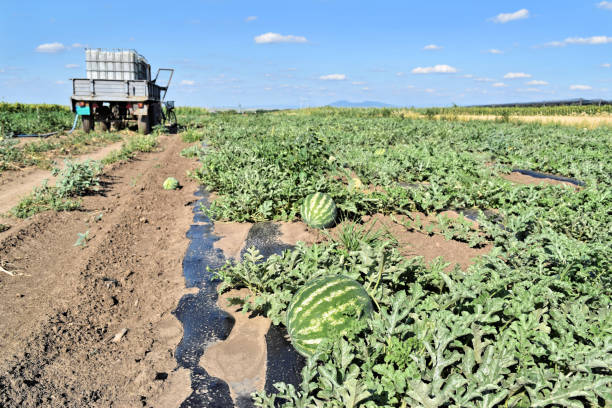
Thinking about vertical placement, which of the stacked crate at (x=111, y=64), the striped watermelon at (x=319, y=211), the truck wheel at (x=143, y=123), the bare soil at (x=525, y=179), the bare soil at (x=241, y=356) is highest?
the stacked crate at (x=111, y=64)

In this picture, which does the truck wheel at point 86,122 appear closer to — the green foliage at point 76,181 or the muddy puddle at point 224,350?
the green foliage at point 76,181

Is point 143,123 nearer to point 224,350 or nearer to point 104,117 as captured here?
point 104,117

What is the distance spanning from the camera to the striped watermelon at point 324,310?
2.83 m

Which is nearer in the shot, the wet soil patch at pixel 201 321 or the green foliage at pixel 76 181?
the wet soil patch at pixel 201 321

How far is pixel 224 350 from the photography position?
10.5ft

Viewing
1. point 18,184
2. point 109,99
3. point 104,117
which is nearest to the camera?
point 18,184

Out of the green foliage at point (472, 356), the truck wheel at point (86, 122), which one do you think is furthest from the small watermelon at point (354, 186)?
the truck wheel at point (86, 122)

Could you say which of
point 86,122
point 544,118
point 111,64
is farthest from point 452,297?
point 544,118

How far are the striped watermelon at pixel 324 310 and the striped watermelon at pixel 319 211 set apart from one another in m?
2.34

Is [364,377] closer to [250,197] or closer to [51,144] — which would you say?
[250,197]

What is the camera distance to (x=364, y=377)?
2.43 meters

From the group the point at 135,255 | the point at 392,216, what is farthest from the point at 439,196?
the point at 135,255

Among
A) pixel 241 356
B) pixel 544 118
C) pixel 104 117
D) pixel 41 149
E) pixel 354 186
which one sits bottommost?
pixel 241 356

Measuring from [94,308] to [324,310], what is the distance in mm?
2352
